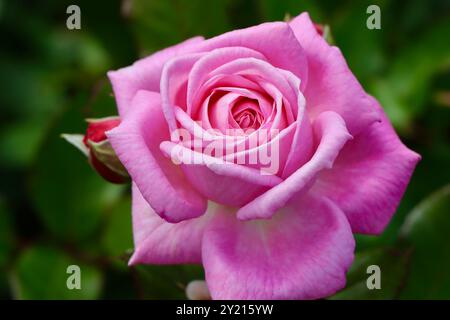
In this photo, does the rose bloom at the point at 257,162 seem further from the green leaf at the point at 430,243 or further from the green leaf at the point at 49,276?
the green leaf at the point at 49,276

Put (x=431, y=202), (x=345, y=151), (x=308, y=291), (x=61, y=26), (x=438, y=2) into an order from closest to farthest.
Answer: (x=308, y=291) → (x=345, y=151) → (x=431, y=202) → (x=438, y=2) → (x=61, y=26)

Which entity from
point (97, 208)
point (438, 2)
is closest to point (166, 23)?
point (97, 208)

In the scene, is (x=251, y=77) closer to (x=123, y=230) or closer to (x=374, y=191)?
(x=374, y=191)

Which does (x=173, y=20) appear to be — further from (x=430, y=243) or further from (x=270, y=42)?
(x=430, y=243)

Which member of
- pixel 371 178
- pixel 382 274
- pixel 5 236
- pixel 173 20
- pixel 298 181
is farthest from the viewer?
pixel 5 236

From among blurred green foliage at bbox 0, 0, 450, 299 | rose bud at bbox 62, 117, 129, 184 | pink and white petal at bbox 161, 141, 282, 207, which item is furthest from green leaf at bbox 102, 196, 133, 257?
pink and white petal at bbox 161, 141, 282, 207

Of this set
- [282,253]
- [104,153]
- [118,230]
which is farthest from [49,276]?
[282,253]
